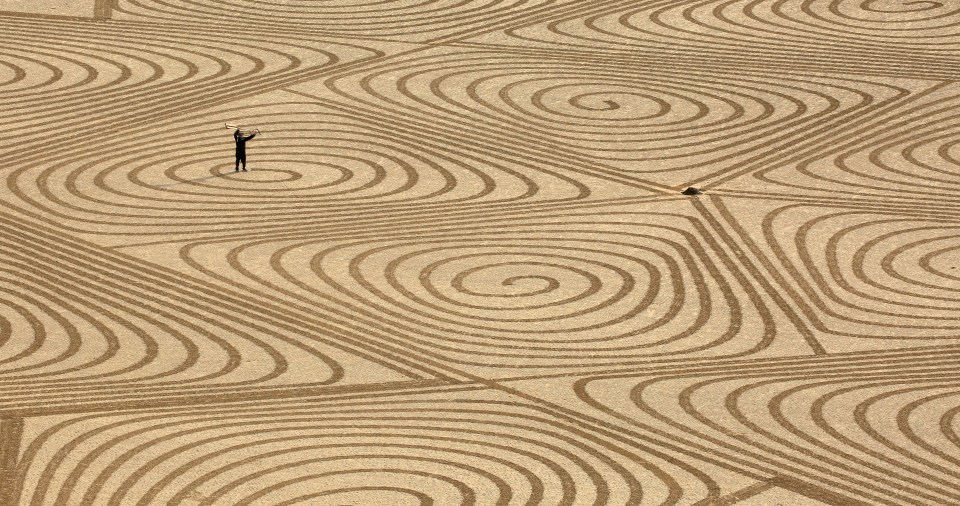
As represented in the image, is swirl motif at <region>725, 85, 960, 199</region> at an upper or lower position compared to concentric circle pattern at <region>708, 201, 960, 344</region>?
upper

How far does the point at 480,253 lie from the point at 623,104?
555 centimetres

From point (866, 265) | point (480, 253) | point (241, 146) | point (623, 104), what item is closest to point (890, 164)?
point (866, 265)

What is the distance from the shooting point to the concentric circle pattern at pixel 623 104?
915 inches

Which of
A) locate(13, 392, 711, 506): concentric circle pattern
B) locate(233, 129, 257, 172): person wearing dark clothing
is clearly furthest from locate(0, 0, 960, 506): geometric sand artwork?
locate(233, 129, 257, 172): person wearing dark clothing

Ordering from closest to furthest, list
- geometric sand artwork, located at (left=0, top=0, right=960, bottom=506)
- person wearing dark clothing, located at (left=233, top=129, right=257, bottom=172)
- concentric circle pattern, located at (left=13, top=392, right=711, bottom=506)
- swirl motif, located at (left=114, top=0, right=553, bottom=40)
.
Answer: concentric circle pattern, located at (left=13, top=392, right=711, bottom=506) < geometric sand artwork, located at (left=0, top=0, right=960, bottom=506) < person wearing dark clothing, located at (left=233, top=129, right=257, bottom=172) < swirl motif, located at (left=114, top=0, right=553, bottom=40)

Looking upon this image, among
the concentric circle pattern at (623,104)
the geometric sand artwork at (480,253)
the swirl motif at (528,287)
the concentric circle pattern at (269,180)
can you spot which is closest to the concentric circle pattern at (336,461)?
the geometric sand artwork at (480,253)

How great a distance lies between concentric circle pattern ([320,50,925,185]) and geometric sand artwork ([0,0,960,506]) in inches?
2.5

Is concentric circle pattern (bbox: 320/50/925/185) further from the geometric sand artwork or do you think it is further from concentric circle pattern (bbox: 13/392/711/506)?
concentric circle pattern (bbox: 13/392/711/506)

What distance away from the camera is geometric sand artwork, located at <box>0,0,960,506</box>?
14.6 meters

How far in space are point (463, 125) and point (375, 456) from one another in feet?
33.2

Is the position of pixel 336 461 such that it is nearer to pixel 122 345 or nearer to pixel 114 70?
pixel 122 345

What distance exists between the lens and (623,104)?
24.9 metres

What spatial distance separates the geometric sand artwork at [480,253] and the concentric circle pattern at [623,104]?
64 mm

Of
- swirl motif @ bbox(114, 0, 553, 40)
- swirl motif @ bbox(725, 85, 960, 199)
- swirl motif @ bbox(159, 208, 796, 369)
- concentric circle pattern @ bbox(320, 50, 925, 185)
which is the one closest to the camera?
swirl motif @ bbox(159, 208, 796, 369)
